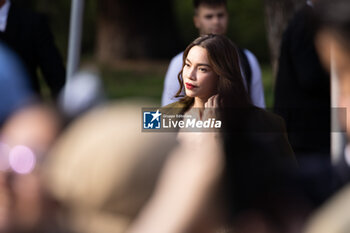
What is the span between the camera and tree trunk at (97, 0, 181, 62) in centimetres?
1179

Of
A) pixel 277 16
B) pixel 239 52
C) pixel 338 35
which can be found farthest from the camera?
pixel 277 16

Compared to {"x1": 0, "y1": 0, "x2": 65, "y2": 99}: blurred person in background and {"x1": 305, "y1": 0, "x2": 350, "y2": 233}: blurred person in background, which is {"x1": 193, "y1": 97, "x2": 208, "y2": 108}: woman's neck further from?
{"x1": 0, "y1": 0, "x2": 65, "y2": 99}: blurred person in background

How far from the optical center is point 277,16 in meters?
5.08

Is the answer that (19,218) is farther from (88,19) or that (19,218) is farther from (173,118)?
(88,19)

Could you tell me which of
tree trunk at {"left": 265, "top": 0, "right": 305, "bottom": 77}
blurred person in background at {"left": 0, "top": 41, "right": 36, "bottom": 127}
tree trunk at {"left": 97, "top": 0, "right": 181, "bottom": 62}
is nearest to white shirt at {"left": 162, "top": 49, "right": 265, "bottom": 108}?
blurred person in background at {"left": 0, "top": 41, "right": 36, "bottom": 127}

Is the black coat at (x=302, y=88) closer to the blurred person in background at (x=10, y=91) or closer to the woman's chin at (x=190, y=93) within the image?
the woman's chin at (x=190, y=93)

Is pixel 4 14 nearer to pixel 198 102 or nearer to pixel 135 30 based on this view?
pixel 198 102

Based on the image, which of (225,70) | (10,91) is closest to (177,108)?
(225,70)

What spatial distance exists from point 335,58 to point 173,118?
77 centimetres

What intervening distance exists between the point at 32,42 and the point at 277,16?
2.01 m

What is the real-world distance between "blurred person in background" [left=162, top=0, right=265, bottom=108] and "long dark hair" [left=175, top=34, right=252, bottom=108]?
10.7 inches

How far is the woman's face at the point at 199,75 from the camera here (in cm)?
226

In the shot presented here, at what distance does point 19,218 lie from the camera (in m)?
1.62

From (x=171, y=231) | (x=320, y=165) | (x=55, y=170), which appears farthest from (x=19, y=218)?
(x=320, y=165)
